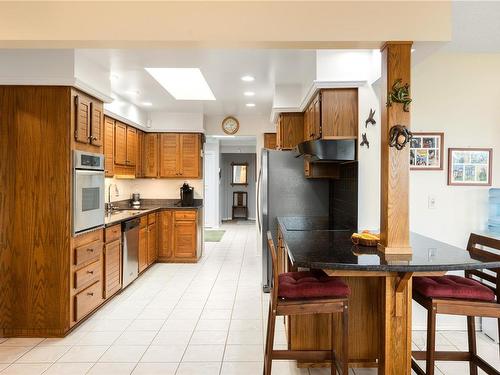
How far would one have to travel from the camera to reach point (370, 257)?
2.05 meters

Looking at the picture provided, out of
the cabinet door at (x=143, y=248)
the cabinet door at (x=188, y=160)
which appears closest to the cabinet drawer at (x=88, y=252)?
the cabinet door at (x=143, y=248)

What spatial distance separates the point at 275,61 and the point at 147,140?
10.7ft

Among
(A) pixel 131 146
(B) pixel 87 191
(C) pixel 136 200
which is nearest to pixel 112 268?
(B) pixel 87 191

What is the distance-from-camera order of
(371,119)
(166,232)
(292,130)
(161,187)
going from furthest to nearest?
(161,187), (166,232), (292,130), (371,119)

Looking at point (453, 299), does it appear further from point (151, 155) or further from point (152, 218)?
point (151, 155)

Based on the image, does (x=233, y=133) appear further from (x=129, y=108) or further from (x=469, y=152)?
(x=469, y=152)

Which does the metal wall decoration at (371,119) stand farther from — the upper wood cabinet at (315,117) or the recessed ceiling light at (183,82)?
the recessed ceiling light at (183,82)

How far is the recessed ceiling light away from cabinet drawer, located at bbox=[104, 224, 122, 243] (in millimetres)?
1782

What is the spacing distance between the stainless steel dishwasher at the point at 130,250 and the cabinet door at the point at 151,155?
1587 mm

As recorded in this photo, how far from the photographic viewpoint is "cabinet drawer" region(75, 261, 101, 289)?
3157mm

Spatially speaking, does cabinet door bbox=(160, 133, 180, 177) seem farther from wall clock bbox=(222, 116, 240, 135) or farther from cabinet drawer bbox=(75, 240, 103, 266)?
cabinet drawer bbox=(75, 240, 103, 266)

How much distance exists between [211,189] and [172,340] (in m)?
6.99

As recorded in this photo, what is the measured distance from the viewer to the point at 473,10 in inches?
98.9

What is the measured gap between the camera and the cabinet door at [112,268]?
12.3 ft
